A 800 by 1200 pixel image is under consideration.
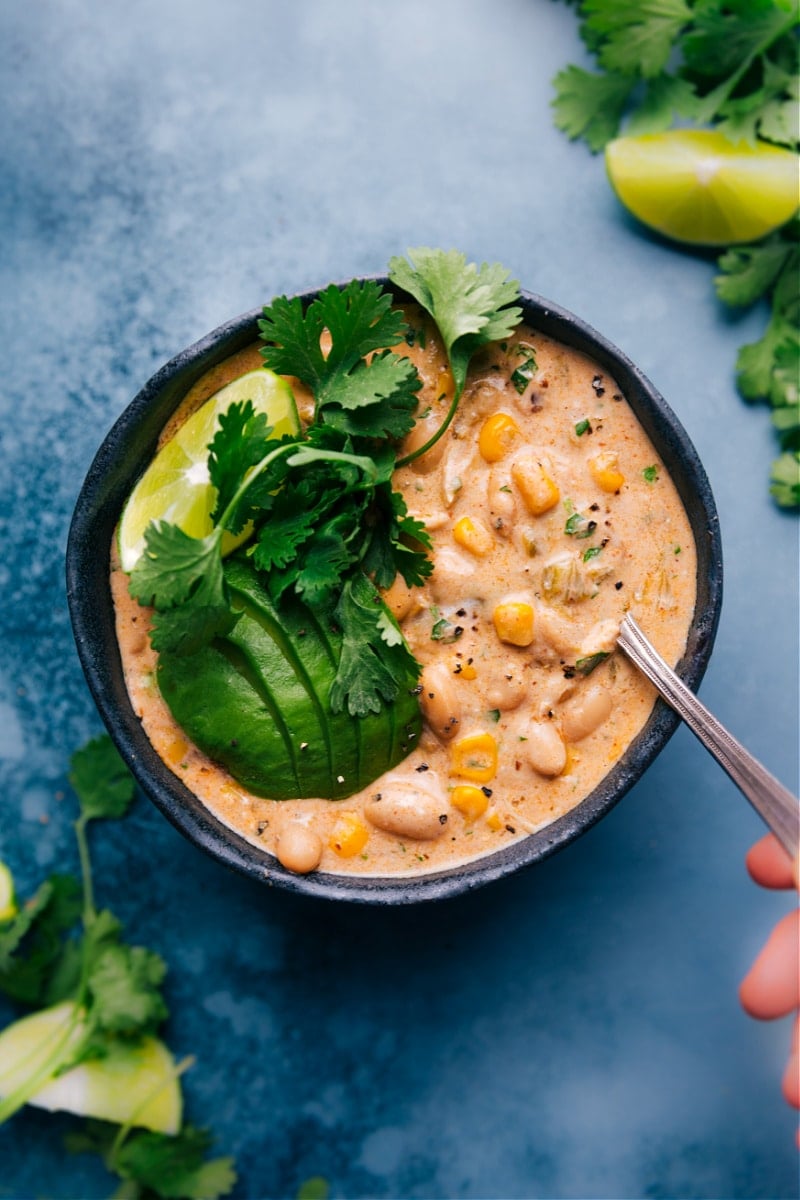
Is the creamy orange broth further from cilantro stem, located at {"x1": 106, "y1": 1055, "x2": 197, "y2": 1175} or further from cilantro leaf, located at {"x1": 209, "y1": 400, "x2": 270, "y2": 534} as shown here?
cilantro stem, located at {"x1": 106, "y1": 1055, "x2": 197, "y2": 1175}

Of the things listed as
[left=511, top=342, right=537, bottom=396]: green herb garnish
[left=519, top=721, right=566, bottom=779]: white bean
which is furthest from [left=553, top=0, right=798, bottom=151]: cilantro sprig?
[left=519, top=721, right=566, bottom=779]: white bean

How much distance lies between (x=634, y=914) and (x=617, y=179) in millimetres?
1793

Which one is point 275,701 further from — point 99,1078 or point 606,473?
point 99,1078

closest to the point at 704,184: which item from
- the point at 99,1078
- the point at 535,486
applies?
the point at 535,486

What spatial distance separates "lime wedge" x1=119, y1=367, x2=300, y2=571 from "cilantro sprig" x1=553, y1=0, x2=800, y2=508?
1160 mm

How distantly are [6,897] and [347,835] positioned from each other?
942mm

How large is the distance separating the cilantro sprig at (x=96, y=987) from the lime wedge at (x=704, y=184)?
1.84 meters

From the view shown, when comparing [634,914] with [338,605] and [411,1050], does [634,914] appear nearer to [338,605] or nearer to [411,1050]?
[411,1050]

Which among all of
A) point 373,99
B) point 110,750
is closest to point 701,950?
point 110,750

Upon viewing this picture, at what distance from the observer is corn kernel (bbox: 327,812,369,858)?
2.26 m

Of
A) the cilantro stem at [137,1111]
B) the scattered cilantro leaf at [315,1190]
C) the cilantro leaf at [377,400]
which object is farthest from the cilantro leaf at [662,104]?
the scattered cilantro leaf at [315,1190]

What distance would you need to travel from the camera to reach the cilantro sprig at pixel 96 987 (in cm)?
260

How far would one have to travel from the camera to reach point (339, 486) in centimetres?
214

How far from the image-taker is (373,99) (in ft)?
9.00
